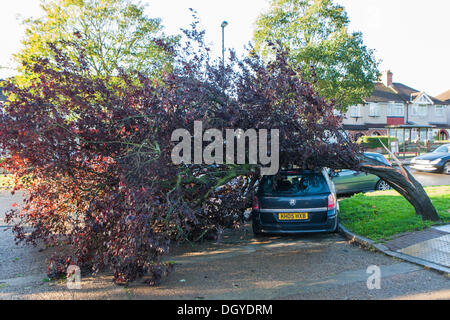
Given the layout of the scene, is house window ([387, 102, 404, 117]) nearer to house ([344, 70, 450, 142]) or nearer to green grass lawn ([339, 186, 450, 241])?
house ([344, 70, 450, 142])

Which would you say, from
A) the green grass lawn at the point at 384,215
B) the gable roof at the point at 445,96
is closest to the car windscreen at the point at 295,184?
the green grass lawn at the point at 384,215

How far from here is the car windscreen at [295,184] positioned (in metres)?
6.92

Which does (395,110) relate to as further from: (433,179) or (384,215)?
(384,215)

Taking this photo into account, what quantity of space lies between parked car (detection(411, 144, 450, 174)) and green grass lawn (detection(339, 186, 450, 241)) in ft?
25.0

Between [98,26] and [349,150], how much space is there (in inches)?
762

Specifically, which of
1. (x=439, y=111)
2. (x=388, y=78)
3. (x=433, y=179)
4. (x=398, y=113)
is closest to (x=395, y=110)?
(x=398, y=113)

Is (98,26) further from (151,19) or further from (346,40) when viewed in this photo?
(346,40)

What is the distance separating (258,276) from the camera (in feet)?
17.3

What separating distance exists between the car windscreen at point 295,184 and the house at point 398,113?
36.4 metres

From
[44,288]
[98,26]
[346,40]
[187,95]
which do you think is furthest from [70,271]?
[346,40]

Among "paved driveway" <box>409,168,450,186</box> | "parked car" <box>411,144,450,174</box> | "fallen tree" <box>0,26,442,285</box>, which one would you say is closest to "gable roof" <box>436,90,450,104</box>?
"parked car" <box>411,144,450,174</box>

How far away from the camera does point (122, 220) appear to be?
16.2 feet
